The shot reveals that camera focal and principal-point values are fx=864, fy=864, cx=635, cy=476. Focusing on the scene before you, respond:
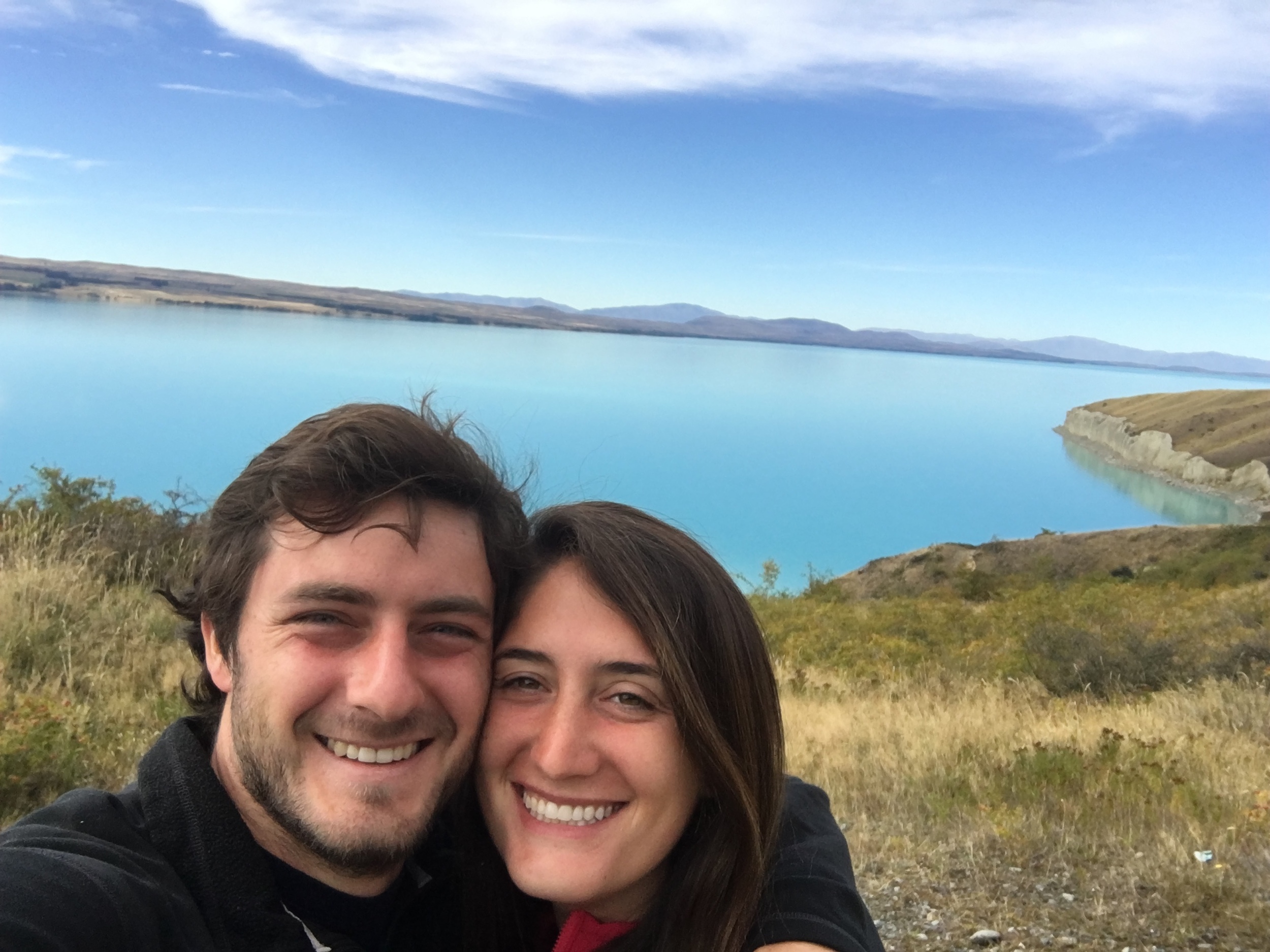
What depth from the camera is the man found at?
1648 mm

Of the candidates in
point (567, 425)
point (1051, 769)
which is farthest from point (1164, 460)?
point (1051, 769)

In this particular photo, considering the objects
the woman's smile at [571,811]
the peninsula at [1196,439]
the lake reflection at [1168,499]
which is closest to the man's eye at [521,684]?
the woman's smile at [571,811]

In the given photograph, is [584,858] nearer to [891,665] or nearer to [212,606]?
[212,606]

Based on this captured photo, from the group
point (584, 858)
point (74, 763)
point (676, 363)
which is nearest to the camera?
point (584, 858)

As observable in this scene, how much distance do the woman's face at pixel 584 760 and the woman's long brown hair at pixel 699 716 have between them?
A: 5 centimetres

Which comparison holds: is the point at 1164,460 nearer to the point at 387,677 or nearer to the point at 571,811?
the point at 571,811

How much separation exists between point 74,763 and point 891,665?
9088mm

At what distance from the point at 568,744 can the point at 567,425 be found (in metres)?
61.6

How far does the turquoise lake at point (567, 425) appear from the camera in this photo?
35.6m

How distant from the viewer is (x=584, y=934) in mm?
1950

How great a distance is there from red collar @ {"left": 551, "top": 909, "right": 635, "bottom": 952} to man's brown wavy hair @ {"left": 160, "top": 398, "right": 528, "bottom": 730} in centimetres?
68

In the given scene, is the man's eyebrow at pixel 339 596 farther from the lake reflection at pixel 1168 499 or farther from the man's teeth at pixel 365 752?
the lake reflection at pixel 1168 499

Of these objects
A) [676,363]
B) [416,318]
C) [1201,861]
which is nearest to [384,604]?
[1201,861]

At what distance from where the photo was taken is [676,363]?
540 ft
